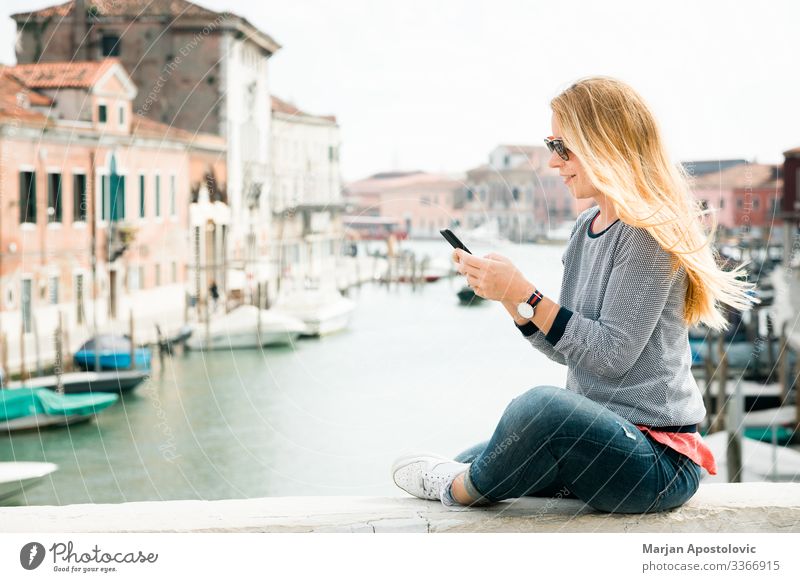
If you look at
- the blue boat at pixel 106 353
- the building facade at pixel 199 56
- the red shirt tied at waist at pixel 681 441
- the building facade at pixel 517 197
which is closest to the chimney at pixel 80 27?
the building facade at pixel 199 56

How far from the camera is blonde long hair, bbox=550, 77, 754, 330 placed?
87 centimetres

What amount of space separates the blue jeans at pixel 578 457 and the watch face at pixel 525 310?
0.07m

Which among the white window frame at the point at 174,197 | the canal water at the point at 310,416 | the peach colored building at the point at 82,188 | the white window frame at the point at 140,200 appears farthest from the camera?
the canal water at the point at 310,416

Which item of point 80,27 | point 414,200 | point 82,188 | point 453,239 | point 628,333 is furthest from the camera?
point 82,188

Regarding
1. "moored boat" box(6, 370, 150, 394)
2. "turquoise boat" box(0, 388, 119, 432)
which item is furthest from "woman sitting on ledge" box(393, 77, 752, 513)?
"turquoise boat" box(0, 388, 119, 432)

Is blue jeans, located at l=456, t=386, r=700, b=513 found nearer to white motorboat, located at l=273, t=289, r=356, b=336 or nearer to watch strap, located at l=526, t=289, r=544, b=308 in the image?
watch strap, located at l=526, t=289, r=544, b=308

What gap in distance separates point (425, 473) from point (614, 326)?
0.83 ft

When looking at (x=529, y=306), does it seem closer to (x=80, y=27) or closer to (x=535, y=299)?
(x=535, y=299)

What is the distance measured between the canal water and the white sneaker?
323cm

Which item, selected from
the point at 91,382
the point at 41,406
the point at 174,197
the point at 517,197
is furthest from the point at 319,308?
the point at 517,197

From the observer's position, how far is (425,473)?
96cm

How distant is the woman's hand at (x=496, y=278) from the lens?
84cm

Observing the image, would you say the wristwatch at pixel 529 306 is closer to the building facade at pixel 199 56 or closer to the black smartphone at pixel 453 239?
the black smartphone at pixel 453 239
